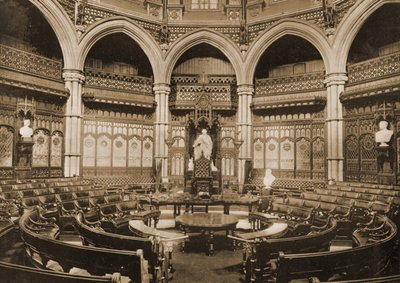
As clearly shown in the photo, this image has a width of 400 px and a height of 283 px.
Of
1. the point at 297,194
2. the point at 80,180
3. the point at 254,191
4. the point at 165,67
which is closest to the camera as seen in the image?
the point at 80,180

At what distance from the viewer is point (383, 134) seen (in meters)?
12.8

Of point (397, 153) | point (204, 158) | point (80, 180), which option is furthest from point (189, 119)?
point (397, 153)

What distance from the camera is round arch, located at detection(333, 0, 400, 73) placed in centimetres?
1373

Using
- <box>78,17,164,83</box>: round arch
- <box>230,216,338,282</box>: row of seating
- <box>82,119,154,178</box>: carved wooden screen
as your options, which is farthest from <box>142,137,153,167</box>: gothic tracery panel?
<box>230,216,338,282</box>: row of seating

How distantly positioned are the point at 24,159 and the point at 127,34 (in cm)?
784

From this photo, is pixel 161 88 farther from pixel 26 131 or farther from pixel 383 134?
pixel 383 134

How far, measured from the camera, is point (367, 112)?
1424cm

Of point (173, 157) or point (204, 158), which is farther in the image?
point (173, 157)

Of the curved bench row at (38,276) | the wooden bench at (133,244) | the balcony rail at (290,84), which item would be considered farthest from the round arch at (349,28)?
the curved bench row at (38,276)

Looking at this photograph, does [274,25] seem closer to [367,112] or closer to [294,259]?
[367,112]

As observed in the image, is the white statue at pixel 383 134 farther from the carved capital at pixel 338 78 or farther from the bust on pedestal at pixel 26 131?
the bust on pedestal at pixel 26 131

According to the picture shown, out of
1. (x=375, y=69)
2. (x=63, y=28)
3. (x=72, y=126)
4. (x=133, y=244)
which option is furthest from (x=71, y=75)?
(x=375, y=69)

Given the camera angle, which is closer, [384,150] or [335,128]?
[384,150]

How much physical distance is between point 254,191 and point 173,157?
4796 millimetres
